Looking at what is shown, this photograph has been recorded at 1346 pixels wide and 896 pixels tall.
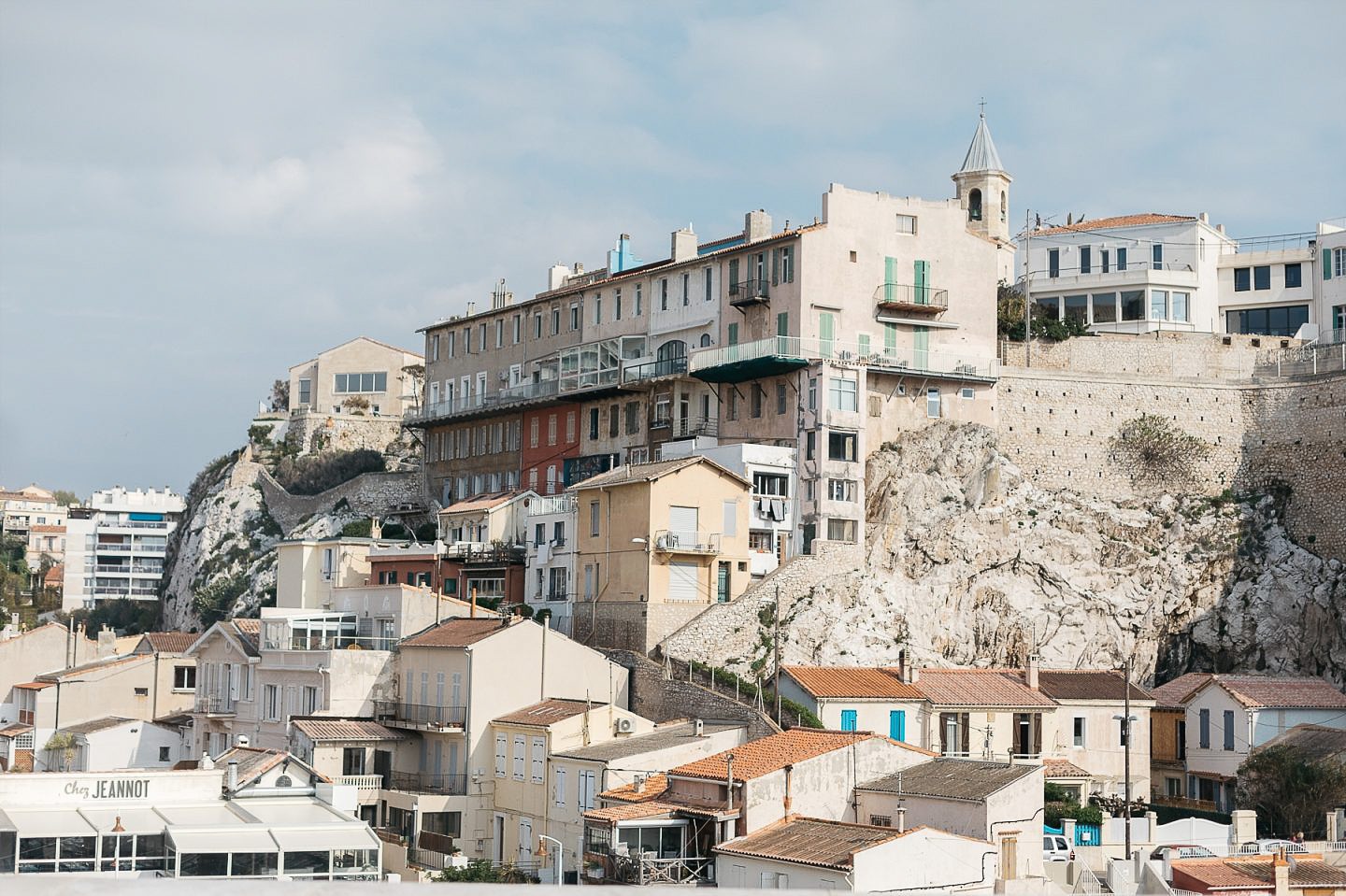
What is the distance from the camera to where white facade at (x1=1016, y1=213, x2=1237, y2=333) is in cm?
6794

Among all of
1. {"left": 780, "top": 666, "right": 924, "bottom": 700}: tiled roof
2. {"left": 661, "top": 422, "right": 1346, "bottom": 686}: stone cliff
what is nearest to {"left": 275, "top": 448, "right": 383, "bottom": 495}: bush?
{"left": 661, "top": 422, "right": 1346, "bottom": 686}: stone cliff

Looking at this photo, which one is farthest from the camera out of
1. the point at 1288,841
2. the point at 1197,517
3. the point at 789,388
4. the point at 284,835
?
the point at 1197,517

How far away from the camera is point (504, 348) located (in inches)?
2739

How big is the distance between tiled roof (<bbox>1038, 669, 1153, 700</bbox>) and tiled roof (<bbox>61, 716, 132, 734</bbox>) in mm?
28452

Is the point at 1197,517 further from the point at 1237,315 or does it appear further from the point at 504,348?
the point at 504,348

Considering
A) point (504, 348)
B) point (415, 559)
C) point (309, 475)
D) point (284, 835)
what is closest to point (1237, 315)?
point (504, 348)

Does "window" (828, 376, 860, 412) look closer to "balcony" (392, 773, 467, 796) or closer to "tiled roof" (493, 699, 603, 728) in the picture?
"tiled roof" (493, 699, 603, 728)

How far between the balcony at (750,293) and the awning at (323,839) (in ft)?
91.9

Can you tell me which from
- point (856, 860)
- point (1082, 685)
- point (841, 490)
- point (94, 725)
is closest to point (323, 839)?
point (856, 860)

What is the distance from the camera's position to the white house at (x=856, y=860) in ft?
96.0

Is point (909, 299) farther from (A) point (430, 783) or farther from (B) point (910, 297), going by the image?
(A) point (430, 783)

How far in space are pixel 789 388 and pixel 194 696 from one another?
22.3 meters

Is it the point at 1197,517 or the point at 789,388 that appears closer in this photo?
the point at 789,388

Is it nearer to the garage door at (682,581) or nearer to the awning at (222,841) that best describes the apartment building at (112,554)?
the garage door at (682,581)
